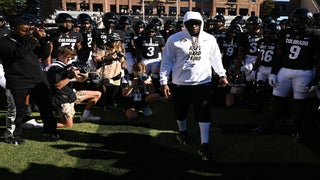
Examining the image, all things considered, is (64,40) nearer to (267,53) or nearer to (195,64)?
(195,64)

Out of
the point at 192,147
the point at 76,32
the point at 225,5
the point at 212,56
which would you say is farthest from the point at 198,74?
the point at 225,5

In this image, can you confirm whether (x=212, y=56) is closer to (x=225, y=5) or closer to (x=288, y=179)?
(x=288, y=179)

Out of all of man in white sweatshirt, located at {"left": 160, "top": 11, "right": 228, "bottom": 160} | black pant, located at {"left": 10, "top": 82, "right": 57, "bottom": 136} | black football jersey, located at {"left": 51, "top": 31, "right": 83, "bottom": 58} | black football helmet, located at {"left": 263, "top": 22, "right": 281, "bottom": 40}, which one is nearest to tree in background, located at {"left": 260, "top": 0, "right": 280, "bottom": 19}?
black football helmet, located at {"left": 263, "top": 22, "right": 281, "bottom": 40}

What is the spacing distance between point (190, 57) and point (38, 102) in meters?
2.52

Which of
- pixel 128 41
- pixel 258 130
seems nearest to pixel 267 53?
pixel 258 130

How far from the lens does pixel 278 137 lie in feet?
18.2

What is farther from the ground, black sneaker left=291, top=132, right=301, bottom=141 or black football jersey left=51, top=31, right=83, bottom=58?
black football jersey left=51, top=31, right=83, bottom=58

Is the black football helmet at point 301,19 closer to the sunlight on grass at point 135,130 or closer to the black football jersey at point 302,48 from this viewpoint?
the black football jersey at point 302,48

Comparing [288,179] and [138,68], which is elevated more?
[138,68]

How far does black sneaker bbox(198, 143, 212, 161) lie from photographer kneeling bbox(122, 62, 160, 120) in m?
2.23

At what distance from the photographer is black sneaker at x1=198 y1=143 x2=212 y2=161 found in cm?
464

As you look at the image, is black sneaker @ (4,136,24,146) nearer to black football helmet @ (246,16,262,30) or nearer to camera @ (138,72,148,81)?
camera @ (138,72,148,81)

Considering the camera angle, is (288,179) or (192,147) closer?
(288,179)

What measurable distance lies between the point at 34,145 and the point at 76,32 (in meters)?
3.42
